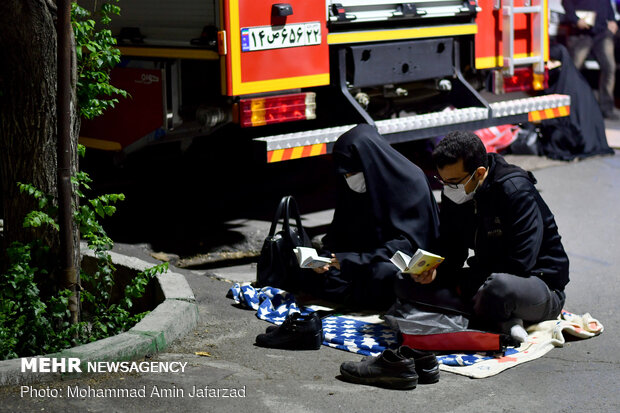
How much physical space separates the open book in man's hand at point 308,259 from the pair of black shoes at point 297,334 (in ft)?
1.20

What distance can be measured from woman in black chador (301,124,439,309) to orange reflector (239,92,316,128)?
1.28m

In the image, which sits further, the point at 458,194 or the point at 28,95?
the point at 458,194

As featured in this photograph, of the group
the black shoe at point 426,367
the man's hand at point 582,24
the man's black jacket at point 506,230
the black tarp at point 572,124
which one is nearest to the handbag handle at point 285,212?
the man's black jacket at point 506,230

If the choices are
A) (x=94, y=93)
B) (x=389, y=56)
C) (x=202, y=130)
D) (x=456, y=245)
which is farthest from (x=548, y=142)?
(x=94, y=93)

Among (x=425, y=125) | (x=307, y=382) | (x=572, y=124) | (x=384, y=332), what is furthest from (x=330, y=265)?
(x=572, y=124)

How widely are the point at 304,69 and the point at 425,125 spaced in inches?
45.1

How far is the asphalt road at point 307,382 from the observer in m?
4.15

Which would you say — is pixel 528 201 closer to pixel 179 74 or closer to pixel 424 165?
pixel 179 74

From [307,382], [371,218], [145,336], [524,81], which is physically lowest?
[307,382]

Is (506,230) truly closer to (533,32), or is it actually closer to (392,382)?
(392,382)

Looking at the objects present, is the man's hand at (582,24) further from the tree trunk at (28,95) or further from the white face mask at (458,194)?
the tree trunk at (28,95)

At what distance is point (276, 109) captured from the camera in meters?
Result: 7.15

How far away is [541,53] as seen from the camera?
29.8ft

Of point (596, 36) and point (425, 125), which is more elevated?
point (596, 36)
